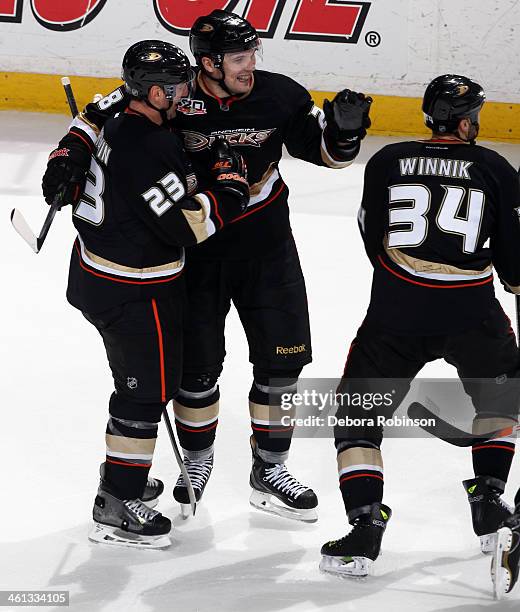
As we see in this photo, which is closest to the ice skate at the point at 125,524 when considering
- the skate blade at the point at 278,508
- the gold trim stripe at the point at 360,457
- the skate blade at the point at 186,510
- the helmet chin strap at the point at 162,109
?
the skate blade at the point at 186,510

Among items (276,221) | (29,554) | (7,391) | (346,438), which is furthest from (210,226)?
(7,391)

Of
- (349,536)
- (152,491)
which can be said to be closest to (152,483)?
(152,491)

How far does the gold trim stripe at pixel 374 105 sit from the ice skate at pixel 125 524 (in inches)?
→ 155

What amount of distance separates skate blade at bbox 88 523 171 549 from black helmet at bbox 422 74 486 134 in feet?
4.35

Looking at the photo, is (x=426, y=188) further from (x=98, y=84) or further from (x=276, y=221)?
(x=98, y=84)

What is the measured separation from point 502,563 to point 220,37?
4.99ft

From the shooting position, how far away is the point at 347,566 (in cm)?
296

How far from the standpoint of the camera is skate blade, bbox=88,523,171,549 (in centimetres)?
315

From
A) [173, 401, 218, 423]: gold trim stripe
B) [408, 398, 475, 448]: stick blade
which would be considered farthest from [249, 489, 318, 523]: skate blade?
[408, 398, 475, 448]: stick blade

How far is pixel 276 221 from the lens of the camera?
10.8 feet

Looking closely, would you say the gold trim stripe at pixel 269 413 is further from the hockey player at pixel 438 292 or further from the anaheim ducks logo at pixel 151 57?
the anaheim ducks logo at pixel 151 57

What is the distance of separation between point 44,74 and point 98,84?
33cm

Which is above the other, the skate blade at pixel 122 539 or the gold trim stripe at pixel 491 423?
the gold trim stripe at pixel 491 423

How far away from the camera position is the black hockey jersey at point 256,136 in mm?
3166
